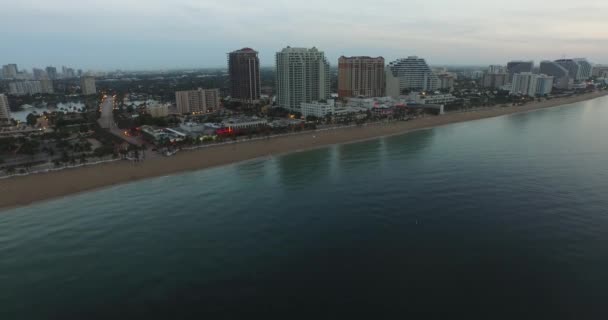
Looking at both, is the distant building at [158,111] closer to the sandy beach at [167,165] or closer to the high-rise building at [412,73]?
the sandy beach at [167,165]

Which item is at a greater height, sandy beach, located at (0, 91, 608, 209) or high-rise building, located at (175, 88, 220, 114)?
high-rise building, located at (175, 88, 220, 114)

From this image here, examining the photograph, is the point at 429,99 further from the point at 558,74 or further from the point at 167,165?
the point at 558,74

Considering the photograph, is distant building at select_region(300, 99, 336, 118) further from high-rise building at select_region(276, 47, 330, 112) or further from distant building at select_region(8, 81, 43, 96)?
distant building at select_region(8, 81, 43, 96)

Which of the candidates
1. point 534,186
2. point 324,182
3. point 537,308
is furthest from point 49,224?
point 534,186

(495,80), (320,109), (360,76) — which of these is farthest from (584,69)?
(320,109)

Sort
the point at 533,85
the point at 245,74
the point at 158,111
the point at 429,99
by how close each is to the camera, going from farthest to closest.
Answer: the point at 533,85 → the point at 245,74 → the point at 429,99 → the point at 158,111

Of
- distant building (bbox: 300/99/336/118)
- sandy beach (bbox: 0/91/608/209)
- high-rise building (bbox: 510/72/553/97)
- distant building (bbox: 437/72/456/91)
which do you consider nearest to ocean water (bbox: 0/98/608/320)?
sandy beach (bbox: 0/91/608/209)


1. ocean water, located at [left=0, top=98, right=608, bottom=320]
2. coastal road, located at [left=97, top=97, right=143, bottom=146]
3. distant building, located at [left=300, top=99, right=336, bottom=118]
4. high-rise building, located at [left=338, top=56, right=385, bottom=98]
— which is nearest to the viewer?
ocean water, located at [left=0, top=98, right=608, bottom=320]
